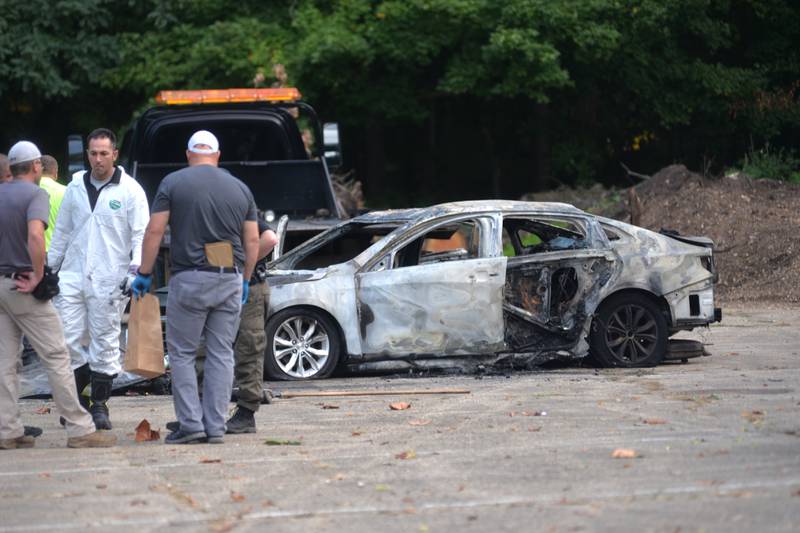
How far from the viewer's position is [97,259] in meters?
9.57

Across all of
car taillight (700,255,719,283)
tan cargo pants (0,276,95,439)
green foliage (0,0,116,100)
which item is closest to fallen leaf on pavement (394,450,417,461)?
tan cargo pants (0,276,95,439)

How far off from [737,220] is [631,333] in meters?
8.97

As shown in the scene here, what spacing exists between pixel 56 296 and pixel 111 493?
2229 millimetres

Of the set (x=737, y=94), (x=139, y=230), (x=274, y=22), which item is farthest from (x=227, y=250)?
(x=737, y=94)

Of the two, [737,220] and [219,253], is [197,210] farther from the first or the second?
[737,220]

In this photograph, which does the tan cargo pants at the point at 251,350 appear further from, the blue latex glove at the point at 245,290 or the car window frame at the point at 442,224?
the car window frame at the point at 442,224

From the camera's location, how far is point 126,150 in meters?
16.9

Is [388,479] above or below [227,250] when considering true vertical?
below

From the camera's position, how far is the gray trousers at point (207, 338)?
907 centimetres

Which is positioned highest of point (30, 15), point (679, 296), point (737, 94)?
Result: point (30, 15)

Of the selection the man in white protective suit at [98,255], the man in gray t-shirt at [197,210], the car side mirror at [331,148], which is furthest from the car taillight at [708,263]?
the man in white protective suit at [98,255]

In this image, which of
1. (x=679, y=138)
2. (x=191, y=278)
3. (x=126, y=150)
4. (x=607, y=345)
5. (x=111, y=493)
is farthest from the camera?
(x=679, y=138)

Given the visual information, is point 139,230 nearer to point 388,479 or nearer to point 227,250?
point 227,250

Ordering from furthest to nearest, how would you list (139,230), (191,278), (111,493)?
1. (139,230)
2. (191,278)
3. (111,493)
